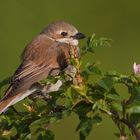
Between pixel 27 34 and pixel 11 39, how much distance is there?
28cm

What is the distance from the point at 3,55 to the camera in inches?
405

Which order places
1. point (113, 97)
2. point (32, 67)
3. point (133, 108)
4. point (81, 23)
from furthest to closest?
point (81, 23)
point (32, 67)
point (113, 97)
point (133, 108)

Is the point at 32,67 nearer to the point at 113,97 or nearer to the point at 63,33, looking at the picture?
the point at 63,33

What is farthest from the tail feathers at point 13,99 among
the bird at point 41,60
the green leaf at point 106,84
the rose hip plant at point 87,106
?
the green leaf at point 106,84

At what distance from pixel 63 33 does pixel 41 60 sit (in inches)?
29.4

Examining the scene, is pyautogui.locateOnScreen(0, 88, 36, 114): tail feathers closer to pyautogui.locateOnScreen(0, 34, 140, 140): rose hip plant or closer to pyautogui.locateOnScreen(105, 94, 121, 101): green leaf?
pyautogui.locateOnScreen(0, 34, 140, 140): rose hip plant

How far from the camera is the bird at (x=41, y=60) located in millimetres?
6129

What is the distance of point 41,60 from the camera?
675 centimetres

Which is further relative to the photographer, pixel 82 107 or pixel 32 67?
pixel 32 67

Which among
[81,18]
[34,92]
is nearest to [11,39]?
[81,18]

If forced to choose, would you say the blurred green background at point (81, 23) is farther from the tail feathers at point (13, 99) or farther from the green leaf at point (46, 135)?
the green leaf at point (46, 135)

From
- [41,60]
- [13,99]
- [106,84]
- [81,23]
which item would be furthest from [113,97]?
[81,23]

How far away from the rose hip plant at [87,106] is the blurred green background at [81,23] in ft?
17.1

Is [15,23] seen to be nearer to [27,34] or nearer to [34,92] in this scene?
[27,34]
